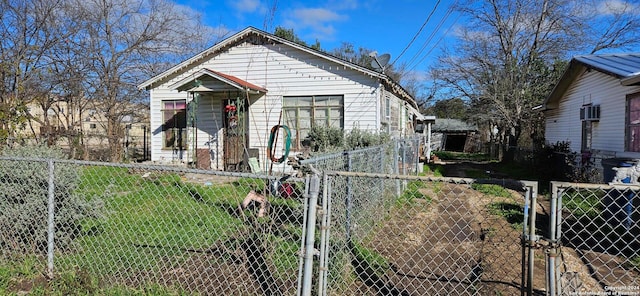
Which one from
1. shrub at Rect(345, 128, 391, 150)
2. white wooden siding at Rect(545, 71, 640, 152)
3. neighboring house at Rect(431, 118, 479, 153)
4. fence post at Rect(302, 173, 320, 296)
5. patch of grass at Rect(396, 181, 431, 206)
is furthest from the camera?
neighboring house at Rect(431, 118, 479, 153)

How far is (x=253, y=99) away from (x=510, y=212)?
834 cm

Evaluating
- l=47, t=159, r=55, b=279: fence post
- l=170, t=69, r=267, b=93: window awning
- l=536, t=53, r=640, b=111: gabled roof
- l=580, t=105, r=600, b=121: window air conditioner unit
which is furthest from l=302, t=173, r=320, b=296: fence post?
l=580, t=105, r=600, b=121: window air conditioner unit

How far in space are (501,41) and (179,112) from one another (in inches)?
805

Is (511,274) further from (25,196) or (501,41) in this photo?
(501,41)

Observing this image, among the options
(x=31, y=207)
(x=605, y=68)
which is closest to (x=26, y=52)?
(x=31, y=207)

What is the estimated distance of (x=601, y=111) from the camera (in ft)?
34.6

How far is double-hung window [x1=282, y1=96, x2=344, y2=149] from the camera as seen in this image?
1154 cm

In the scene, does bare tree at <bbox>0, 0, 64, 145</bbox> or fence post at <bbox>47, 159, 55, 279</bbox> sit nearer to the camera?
fence post at <bbox>47, 159, 55, 279</bbox>

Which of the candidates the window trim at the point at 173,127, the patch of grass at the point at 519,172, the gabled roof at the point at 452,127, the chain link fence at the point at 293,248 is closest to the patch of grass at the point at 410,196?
the chain link fence at the point at 293,248

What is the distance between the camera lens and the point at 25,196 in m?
3.90

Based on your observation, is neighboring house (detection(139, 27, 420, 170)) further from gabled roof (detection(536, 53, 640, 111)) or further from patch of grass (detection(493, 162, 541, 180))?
gabled roof (detection(536, 53, 640, 111))

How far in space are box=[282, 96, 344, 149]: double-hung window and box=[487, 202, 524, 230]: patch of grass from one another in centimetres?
550

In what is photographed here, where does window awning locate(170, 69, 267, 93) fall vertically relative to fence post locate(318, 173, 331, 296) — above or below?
above

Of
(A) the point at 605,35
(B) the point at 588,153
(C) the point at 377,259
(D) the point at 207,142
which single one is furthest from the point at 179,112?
(A) the point at 605,35
